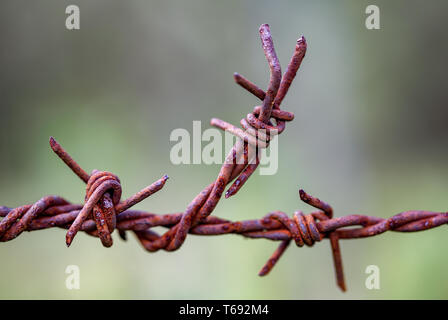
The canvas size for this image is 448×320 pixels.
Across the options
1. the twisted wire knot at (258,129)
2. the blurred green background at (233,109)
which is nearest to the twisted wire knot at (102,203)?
the twisted wire knot at (258,129)

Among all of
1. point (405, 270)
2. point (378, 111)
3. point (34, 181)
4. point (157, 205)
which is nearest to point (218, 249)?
point (157, 205)

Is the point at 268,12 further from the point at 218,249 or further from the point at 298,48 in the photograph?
the point at 298,48

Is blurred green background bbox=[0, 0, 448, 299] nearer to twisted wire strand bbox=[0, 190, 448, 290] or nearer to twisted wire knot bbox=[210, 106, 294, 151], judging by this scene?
twisted wire strand bbox=[0, 190, 448, 290]

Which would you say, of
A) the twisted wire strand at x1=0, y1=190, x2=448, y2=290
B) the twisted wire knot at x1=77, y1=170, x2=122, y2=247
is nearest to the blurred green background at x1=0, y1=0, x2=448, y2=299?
the twisted wire strand at x1=0, y1=190, x2=448, y2=290

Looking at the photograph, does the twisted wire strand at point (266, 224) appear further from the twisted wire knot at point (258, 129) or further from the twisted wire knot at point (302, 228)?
the twisted wire knot at point (258, 129)

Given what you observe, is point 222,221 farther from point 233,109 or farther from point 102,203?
point 233,109
